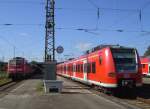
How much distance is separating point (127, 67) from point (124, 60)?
48cm

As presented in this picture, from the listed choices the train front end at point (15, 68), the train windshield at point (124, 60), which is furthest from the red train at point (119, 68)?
the train front end at point (15, 68)

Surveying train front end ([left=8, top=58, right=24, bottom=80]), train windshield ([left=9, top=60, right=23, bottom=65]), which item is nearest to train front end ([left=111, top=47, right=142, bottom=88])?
train front end ([left=8, top=58, right=24, bottom=80])

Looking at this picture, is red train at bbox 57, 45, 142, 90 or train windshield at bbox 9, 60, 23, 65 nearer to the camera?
red train at bbox 57, 45, 142, 90

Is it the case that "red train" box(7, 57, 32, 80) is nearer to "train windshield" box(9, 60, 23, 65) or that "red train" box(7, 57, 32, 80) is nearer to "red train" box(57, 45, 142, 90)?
"train windshield" box(9, 60, 23, 65)

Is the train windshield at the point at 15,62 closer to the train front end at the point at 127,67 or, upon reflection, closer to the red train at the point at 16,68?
the red train at the point at 16,68

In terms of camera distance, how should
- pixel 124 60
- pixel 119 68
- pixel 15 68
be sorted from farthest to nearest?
pixel 15 68, pixel 124 60, pixel 119 68

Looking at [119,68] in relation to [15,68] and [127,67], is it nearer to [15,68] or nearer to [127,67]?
[127,67]

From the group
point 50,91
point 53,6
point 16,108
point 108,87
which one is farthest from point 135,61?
point 53,6

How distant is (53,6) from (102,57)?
13.3m

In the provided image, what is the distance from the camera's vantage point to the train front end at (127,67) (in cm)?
2362

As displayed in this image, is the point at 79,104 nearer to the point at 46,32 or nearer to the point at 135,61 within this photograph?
the point at 135,61

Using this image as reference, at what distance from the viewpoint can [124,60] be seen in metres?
24.2

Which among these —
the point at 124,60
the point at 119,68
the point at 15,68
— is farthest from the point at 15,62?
the point at 119,68

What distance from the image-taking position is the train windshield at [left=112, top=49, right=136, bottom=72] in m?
24.0
